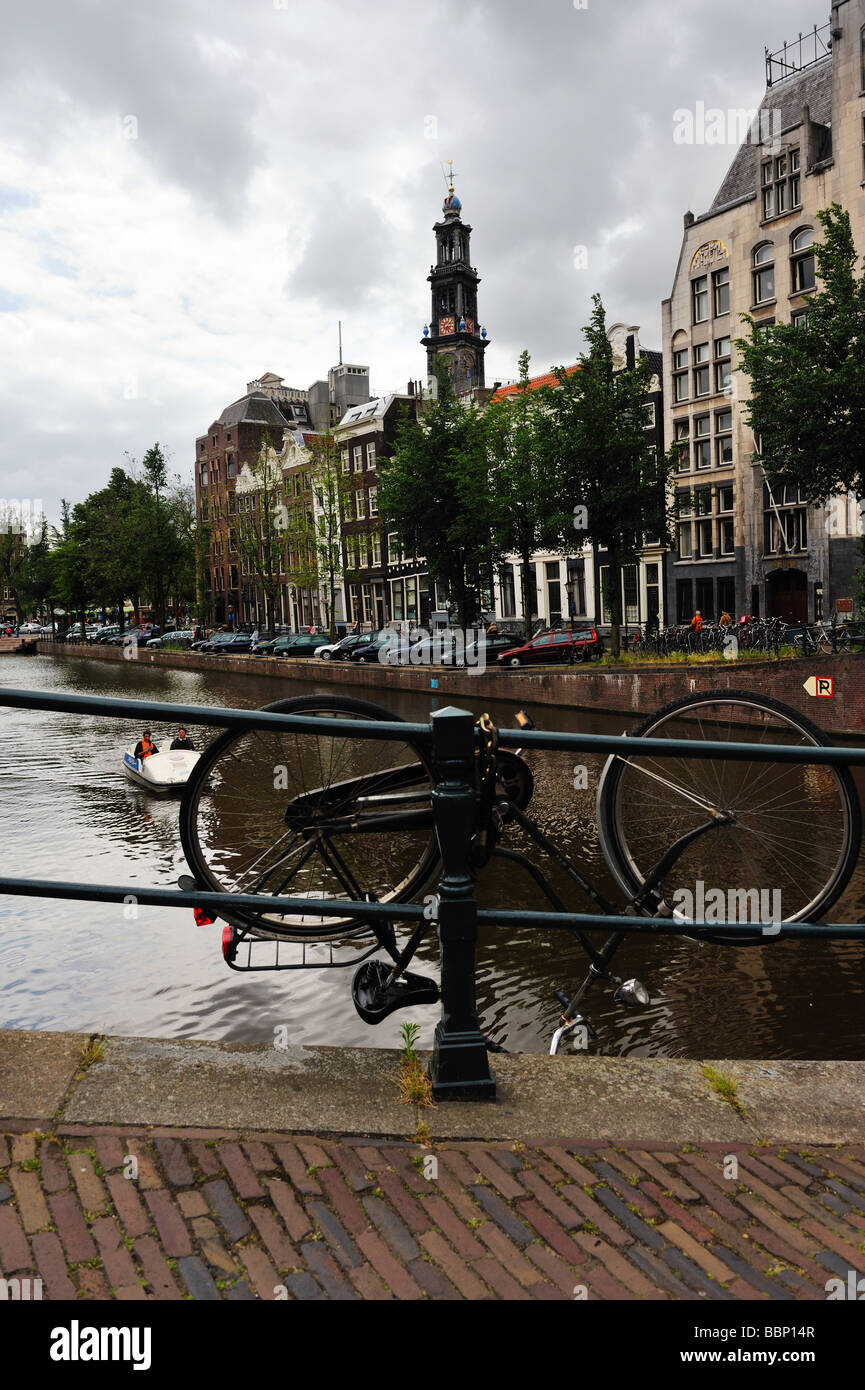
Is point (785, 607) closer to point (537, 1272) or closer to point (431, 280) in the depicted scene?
point (537, 1272)

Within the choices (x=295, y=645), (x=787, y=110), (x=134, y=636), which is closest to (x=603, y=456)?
(x=787, y=110)

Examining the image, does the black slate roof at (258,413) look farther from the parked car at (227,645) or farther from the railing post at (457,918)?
the railing post at (457,918)

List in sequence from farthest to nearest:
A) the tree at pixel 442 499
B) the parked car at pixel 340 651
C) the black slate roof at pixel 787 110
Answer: the parked car at pixel 340 651, the black slate roof at pixel 787 110, the tree at pixel 442 499

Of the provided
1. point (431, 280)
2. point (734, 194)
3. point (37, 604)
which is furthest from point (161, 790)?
point (37, 604)

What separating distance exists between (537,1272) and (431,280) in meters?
86.0

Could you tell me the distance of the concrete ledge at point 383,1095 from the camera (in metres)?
2.87

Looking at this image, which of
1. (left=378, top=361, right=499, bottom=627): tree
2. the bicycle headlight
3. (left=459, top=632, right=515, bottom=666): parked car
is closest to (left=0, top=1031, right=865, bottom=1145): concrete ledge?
the bicycle headlight

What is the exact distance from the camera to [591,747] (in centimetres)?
314

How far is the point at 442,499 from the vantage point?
135 ft

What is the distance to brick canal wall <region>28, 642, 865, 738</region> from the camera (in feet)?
77.9

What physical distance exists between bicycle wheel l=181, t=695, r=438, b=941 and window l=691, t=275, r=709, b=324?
47.1m

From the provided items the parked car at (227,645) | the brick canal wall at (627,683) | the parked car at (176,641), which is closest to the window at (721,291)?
the brick canal wall at (627,683)

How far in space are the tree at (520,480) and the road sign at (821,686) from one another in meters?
10.7

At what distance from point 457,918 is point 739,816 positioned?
1779mm
